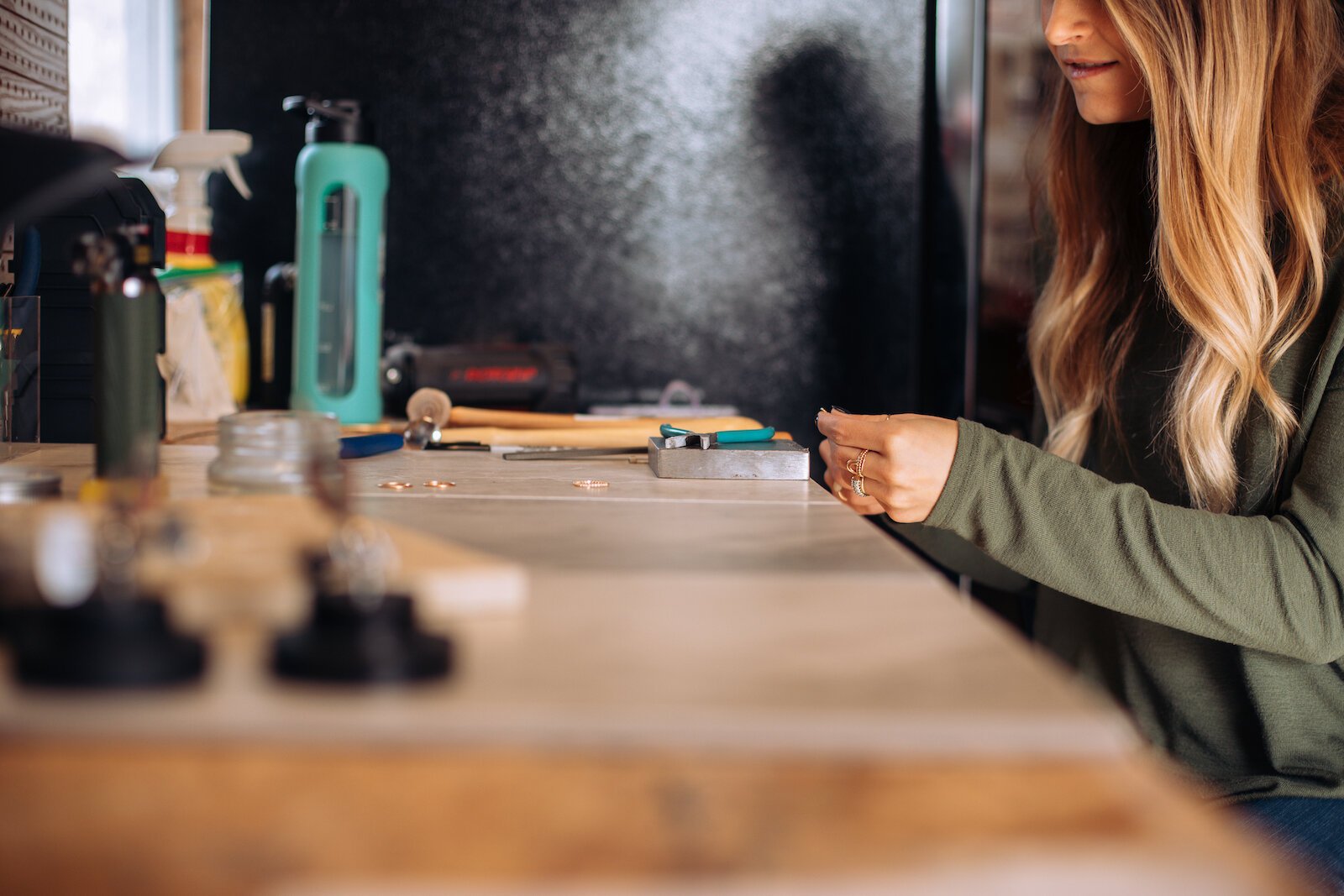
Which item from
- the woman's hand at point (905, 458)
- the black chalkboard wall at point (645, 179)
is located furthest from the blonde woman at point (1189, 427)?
the black chalkboard wall at point (645, 179)

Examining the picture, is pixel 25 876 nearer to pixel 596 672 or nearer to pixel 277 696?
pixel 277 696

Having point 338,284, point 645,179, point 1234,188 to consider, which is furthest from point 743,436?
point 645,179

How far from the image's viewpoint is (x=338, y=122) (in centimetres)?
157

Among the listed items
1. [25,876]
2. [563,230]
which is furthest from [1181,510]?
[563,230]

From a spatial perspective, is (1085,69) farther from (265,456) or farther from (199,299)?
(199,299)

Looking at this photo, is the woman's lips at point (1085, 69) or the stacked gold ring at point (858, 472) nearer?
the stacked gold ring at point (858, 472)

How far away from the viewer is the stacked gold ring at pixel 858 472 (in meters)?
1.08

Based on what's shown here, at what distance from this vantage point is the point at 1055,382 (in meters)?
1.47

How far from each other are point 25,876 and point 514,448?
90cm

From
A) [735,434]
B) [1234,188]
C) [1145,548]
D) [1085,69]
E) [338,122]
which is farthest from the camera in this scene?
[338,122]

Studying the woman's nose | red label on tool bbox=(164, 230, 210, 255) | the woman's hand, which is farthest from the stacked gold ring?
red label on tool bbox=(164, 230, 210, 255)

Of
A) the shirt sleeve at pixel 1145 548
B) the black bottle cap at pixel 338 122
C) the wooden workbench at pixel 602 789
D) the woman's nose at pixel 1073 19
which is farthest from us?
the black bottle cap at pixel 338 122

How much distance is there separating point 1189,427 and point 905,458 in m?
0.36

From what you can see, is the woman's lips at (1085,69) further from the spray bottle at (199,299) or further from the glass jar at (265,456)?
the spray bottle at (199,299)
